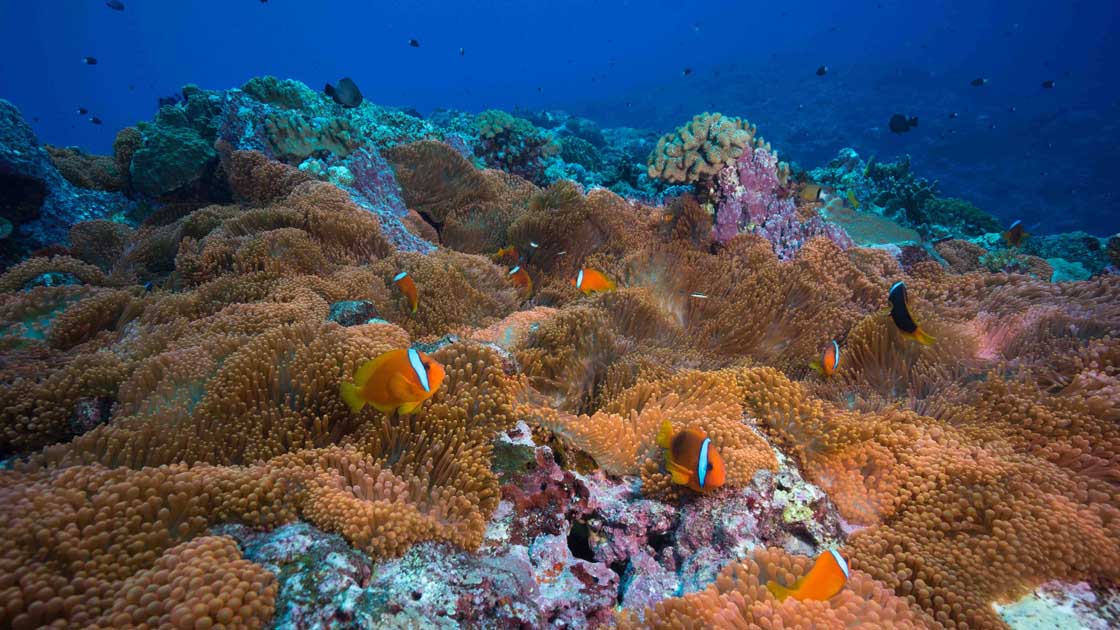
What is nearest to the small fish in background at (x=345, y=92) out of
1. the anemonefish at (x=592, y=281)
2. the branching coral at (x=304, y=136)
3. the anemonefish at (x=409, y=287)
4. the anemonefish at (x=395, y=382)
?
the branching coral at (x=304, y=136)

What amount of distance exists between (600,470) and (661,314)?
1458 mm

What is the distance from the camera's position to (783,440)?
2348 mm

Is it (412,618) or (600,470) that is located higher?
(600,470)

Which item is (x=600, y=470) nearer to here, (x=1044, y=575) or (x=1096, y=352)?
(x=1044, y=575)

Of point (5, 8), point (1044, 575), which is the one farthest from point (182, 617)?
point (5, 8)

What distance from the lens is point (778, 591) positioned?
5.29ft

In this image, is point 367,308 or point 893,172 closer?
point 367,308

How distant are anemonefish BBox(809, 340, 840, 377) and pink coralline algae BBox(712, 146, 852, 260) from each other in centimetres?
196

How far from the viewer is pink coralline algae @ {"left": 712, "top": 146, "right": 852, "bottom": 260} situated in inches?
185

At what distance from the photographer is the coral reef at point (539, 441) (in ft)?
4.85

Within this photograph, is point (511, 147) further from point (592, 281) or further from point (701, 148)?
point (592, 281)

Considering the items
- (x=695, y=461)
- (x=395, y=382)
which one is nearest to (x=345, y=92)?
(x=395, y=382)

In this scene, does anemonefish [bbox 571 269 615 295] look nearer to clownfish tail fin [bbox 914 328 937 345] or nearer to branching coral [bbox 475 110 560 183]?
clownfish tail fin [bbox 914 328 937 345]

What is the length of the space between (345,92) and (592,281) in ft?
18.1
